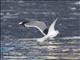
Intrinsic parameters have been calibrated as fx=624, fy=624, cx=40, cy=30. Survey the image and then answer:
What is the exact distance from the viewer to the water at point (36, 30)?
4.32 m

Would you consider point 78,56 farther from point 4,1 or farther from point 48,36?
point 4,1

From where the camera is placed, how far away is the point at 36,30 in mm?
4312

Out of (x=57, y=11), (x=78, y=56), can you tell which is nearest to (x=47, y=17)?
(x=57, y=11)

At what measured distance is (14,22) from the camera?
14.2 feet

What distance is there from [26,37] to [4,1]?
294 mm

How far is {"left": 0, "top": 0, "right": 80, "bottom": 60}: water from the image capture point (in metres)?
4.32

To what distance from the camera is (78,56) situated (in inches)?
172

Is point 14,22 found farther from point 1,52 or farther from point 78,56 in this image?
point 78,56

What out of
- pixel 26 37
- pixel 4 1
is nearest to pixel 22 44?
pixel 26 37

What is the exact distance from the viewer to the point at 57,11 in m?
4.34

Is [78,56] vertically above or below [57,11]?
below

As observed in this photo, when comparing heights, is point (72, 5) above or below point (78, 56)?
above

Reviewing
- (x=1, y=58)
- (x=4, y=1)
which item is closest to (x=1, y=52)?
(x=1, y=58)

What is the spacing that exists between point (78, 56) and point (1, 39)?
552 mm
